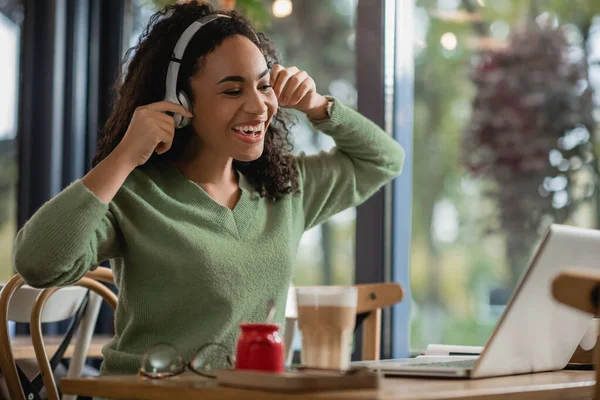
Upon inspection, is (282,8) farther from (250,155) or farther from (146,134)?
(146,134)

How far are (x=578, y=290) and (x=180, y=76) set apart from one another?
90cm

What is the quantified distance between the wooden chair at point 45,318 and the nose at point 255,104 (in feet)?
1.73

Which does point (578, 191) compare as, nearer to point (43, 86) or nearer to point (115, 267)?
point (115, 267)

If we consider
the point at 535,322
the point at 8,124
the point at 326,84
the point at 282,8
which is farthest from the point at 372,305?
the point at 8,124

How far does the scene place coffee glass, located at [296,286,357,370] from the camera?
41.2 inches

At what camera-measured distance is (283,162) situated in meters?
1.69

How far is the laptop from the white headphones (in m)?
0.56

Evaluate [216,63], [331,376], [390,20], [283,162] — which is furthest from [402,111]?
[331,376]

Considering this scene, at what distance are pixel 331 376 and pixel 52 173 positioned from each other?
7.92 ft

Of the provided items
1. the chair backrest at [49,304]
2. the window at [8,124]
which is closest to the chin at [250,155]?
the chair backrest at [49,304]

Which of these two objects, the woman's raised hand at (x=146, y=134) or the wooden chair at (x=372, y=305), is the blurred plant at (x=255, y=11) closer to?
the wooden chair at (x=372, y=305)

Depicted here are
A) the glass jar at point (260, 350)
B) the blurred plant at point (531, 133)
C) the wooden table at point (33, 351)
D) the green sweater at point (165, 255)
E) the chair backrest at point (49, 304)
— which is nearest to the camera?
the glass jar at point (260, 350)

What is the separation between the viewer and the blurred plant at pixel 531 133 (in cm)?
227

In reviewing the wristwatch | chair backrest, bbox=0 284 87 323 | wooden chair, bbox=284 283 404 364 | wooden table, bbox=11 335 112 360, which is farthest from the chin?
wooden table, bbox=11 335 112 360
